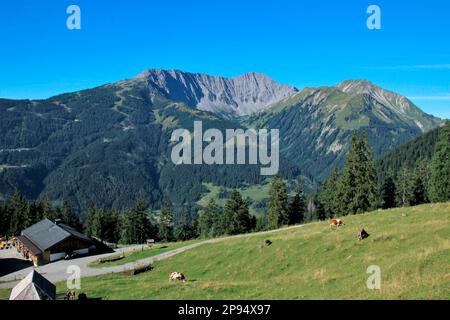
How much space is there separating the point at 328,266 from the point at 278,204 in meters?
64.3

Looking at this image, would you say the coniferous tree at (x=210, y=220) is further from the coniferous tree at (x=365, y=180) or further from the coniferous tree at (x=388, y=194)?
the coniferous tree at (x=365, y=180)

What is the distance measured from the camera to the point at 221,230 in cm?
11694

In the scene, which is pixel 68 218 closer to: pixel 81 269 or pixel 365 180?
pixel 81 269

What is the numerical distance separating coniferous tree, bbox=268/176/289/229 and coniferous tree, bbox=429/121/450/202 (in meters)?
32.6

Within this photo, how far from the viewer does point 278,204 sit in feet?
324

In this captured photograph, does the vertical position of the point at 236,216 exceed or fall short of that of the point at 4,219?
it exceeds it

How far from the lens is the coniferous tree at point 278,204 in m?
98.4

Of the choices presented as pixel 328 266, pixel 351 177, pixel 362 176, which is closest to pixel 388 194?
pixel 351 177

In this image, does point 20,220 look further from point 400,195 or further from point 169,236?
point 400,195

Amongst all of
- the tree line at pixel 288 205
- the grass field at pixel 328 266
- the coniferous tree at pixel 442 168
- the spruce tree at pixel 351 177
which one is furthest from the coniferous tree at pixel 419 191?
the grass field at pixel 328 266

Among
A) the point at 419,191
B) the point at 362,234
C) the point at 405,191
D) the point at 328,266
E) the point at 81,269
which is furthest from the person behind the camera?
the point at 405,191
